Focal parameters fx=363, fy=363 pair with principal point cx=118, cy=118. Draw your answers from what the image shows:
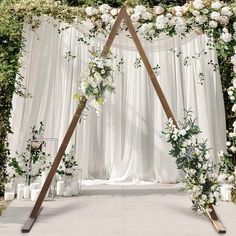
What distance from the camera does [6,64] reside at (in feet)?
14.9

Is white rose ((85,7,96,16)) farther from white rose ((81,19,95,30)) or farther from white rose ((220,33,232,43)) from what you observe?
white rose ((220,33,232,43))

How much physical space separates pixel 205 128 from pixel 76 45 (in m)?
2.33

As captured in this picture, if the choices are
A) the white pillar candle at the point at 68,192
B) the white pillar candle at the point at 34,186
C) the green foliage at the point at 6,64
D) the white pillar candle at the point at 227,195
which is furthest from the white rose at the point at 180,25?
the white pillar candle at the point at 34,186

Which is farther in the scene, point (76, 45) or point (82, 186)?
point (76, 45)

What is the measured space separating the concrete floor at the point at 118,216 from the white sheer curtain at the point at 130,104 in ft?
3.07

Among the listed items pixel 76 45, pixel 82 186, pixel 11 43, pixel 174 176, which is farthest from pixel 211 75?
pixel 11 43

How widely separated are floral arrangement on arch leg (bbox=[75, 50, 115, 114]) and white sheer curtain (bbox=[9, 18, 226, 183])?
186cm

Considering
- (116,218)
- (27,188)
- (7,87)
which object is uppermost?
(7,87)

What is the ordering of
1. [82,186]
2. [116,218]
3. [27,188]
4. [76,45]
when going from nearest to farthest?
1. [116,218]
2. [27,188]
3. [82,186]
4. [76,45]

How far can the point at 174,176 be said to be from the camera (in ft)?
18.1

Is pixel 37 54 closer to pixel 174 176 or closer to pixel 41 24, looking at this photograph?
pixel 41 24

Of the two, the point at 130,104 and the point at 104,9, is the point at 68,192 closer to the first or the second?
the point at 130,104

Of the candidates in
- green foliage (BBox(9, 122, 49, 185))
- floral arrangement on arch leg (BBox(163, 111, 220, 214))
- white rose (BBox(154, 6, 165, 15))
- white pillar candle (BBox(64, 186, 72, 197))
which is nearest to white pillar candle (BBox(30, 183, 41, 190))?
green foliage (BBox(9, 122, 49, 185))

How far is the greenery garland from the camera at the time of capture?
15.0 ft
